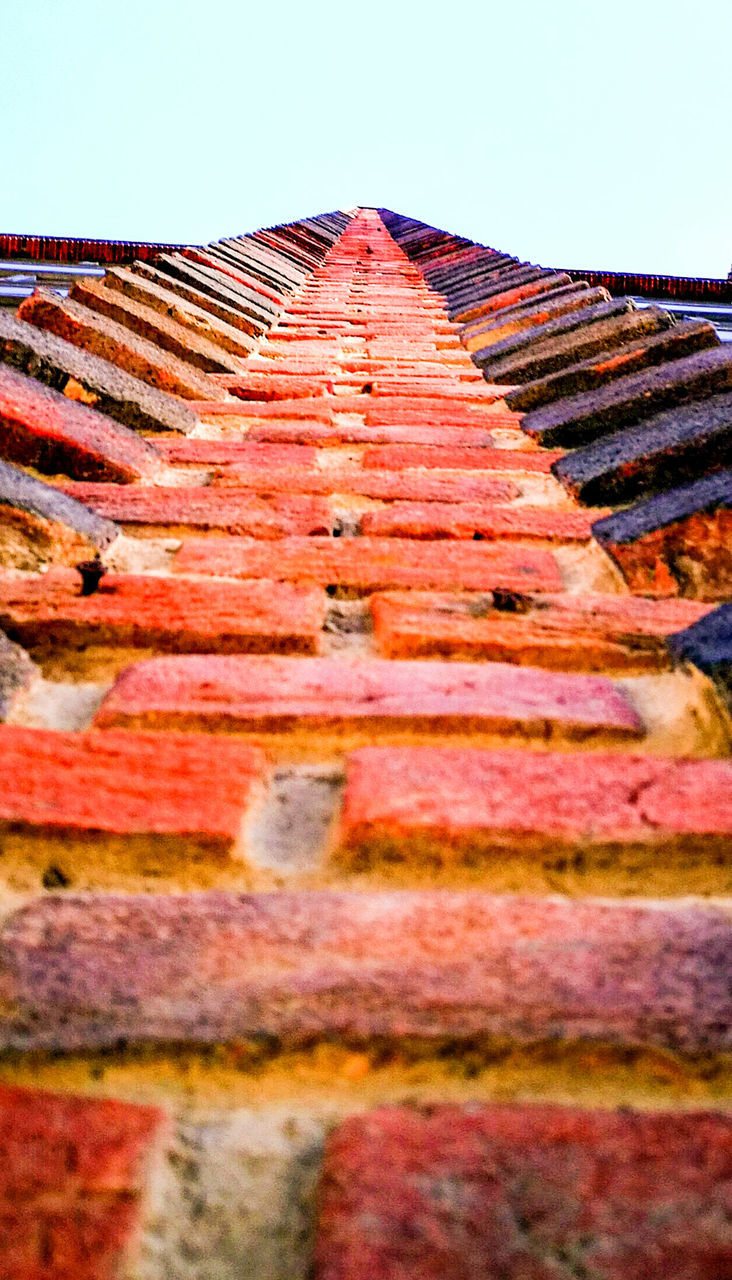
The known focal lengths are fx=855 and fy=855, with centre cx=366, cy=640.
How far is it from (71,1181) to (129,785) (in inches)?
11.9

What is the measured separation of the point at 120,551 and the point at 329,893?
64 cm

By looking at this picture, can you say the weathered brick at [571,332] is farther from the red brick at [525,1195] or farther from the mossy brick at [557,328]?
the red brick at [525,1195]

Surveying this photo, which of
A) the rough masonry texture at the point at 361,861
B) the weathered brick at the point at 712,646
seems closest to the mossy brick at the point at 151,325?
the rough masonry texture at the point at 361,861

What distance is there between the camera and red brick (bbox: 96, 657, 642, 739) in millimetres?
792

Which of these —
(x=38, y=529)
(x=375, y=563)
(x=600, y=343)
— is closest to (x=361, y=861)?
(x=375, y=563)

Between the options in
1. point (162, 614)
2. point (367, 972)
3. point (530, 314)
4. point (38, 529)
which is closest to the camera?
point (367, 972)

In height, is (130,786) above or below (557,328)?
below

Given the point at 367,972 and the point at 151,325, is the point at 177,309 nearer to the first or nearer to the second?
the point at 151,325

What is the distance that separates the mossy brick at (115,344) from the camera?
5.32 ft

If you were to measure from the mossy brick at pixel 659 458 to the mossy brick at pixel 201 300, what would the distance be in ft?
3.67

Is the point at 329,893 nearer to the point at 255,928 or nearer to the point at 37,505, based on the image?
the point at 255,928

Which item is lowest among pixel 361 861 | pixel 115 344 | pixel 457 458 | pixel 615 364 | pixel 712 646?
pixel 361 861

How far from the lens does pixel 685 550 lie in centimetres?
109

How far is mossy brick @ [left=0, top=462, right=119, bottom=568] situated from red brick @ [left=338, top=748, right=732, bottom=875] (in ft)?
1.75
